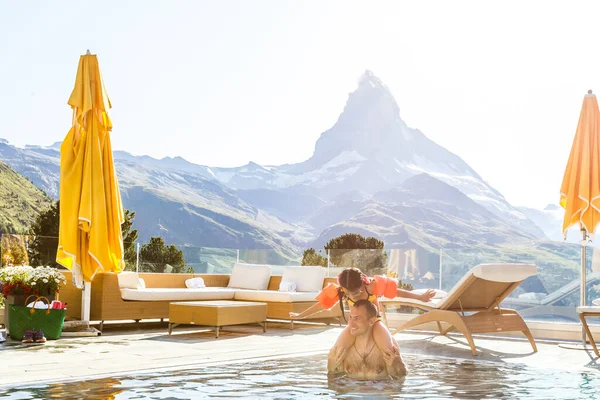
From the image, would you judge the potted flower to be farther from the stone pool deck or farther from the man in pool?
the man in pool

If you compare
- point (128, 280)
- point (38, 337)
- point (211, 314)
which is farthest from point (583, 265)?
point (38, 337)

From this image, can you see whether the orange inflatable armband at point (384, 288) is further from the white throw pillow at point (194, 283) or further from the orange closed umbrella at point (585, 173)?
the white throw pillow at point (194, 283)

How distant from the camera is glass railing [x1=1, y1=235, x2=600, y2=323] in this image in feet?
25.5

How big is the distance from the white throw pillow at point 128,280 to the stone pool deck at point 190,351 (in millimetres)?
507

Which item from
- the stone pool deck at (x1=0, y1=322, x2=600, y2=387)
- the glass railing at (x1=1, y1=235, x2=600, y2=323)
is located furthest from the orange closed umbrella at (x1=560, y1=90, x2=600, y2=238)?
the stone pool deck at (x1=0, y1=322, x2=600, y2=387)

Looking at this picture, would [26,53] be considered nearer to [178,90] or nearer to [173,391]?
[178,90]

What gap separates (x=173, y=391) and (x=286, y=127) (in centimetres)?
6359

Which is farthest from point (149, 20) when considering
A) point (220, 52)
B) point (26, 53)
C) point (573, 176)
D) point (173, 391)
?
point (173, 391)

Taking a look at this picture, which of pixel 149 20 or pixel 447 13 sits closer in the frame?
pixel 149 20

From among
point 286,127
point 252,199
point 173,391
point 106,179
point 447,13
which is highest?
point 447,13

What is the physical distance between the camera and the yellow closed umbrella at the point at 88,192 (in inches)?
264

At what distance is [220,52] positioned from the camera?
53781mm

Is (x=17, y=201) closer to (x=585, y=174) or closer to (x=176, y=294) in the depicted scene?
(x=176, y=294)

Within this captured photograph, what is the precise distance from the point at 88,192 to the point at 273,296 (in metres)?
2.76
